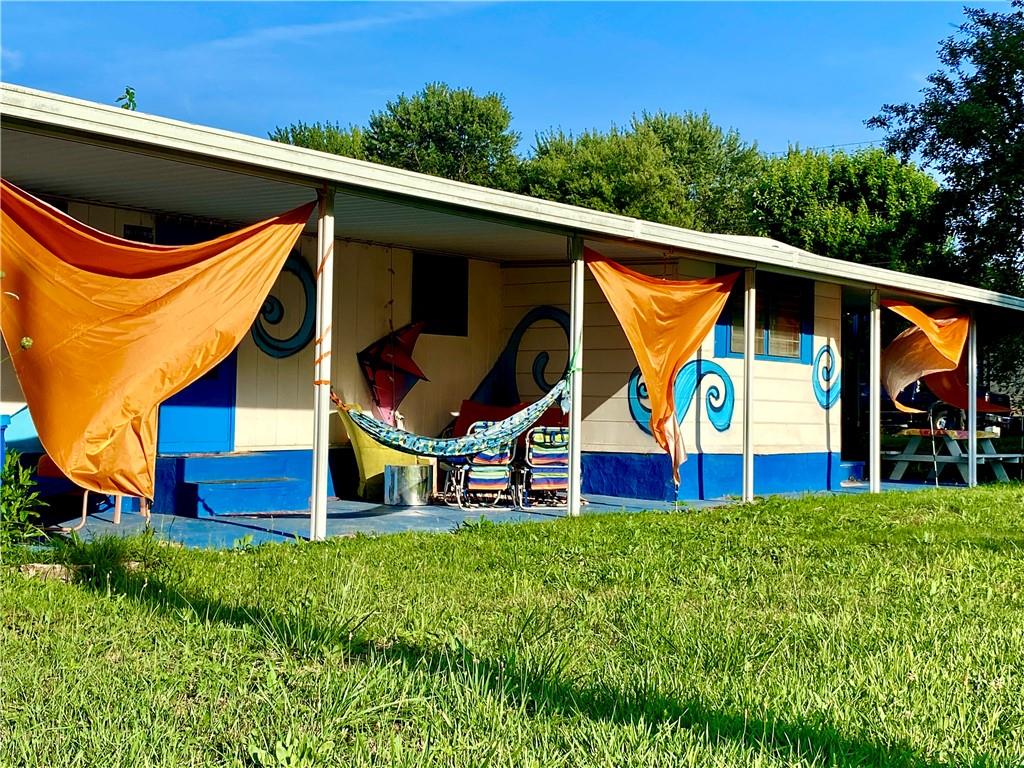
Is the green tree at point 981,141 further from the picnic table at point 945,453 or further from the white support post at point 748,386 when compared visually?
the white support post at point 748,386

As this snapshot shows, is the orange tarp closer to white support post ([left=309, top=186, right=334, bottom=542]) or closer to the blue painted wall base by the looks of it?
the blue painted wall base

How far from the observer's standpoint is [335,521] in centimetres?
851

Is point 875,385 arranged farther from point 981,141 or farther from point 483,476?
point 981,141

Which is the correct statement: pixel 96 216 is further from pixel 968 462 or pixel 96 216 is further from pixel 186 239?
pixel 968 462

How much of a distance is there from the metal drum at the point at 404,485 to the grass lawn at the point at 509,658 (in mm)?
2802

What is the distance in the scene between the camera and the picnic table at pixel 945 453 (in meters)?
13.8

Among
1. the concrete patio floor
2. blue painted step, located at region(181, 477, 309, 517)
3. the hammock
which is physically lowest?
the concrete patio floor

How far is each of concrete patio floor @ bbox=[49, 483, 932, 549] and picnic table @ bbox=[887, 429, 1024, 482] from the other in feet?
15.6

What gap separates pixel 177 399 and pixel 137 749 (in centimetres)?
616

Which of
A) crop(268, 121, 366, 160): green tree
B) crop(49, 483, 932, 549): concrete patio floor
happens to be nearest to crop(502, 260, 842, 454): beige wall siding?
crop(49, 483, 932, 549): concrete patio floor

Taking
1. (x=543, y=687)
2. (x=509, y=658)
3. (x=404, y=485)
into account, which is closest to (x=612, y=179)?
(x=404, y=485)

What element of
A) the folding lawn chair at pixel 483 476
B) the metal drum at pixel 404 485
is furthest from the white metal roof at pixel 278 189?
the metal drum at pixel 404 485

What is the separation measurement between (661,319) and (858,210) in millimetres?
16392

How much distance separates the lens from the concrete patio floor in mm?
7289
